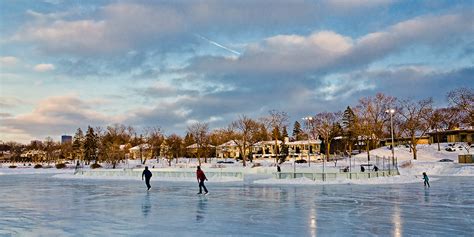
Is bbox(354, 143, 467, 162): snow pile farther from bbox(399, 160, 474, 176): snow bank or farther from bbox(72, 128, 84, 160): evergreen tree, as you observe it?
bbox(72, 128, 84, 160): evergreen tree

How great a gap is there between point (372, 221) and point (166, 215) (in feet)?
21.0

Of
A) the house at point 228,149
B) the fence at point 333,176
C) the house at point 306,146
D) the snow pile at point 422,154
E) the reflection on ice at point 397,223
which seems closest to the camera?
the reflection on ice at point 397,223

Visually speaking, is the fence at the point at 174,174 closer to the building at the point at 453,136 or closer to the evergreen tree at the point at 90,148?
the evergreen tree at the point at 90,148

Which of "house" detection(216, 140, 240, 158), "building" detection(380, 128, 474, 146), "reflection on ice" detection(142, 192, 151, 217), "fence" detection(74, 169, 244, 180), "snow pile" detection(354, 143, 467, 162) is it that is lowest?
"reflection on ice" detection(142, 192, 151, 217)

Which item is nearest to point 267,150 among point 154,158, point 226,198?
point 154,158

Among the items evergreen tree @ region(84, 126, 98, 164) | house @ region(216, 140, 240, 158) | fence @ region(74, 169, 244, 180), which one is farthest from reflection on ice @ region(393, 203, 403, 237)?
evergreen tree @ region(84, 126, 98, 164)

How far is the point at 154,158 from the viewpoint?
11206cm

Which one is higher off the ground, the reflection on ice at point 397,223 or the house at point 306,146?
the house at point 306,146

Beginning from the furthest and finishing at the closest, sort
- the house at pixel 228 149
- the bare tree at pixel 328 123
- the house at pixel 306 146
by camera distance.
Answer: the house at pixel 306 146 → the house at pixel 228 149 → the bare tree at pixel 328 123

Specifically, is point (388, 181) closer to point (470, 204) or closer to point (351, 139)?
point (470, 204)

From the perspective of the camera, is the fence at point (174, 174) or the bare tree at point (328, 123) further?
the bare tree at point (328, 123)

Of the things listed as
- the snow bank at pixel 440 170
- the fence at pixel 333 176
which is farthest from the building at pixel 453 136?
the fence at pixel 333 176

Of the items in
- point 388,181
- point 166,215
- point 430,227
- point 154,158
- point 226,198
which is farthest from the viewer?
point 154,158

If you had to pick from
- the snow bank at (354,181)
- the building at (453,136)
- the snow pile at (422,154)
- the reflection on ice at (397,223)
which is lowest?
the reflection on ice at (397,223)
